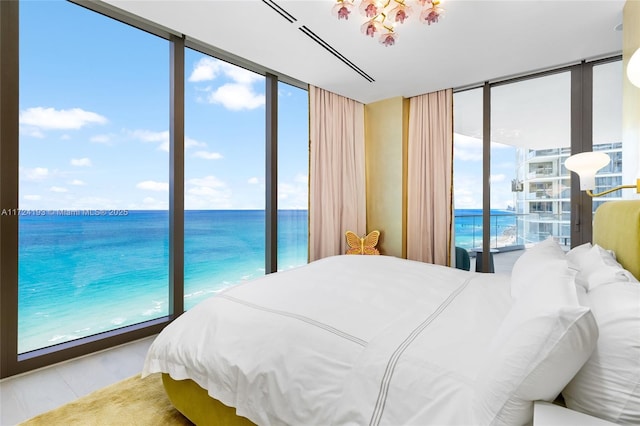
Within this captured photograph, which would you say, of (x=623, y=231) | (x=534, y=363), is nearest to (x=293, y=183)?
(x=623, y=231)

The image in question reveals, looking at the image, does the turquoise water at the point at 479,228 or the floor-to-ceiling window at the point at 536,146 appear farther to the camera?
the turquoise water at the point at 479,228

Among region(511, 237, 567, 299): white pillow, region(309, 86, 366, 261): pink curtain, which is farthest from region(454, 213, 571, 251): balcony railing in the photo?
region(511, 237, 567, 299): white pillow

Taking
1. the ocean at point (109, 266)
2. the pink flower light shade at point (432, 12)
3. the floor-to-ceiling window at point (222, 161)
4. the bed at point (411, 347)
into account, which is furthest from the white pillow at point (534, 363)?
the floor-to-ceiling window at point (222, 161)

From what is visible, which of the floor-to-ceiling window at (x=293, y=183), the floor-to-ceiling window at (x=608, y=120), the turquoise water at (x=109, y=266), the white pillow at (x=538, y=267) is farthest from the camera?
the floor-to-ceiling window at (x=293, y=183)

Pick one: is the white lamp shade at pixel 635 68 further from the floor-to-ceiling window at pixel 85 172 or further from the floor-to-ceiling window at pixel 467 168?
the floor-to-ceiling window at pixel 85 172

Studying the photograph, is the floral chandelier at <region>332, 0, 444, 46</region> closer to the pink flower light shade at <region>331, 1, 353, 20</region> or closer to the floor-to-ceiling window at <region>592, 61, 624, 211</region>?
the pink flower light shade at <region>331, 1, 353, 20</region>

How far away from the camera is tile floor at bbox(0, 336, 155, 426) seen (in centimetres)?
160

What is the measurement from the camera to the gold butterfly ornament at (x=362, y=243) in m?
3.81

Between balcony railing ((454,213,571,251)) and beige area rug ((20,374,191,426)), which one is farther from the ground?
balcony railing ((454,213,571,251))

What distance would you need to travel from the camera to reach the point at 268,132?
3.36 metres

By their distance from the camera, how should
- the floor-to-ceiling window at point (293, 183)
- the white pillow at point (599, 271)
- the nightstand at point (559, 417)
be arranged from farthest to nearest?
the floor-to-ceiling window at point (293, 183) → the white pillow at point (599, 271) → the nightstand at point (559, 417)

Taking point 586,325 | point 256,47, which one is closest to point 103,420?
point 586,325

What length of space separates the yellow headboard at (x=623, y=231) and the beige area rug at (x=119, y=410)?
7.18 feet

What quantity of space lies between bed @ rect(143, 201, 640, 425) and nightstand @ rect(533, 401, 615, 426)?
0.03 m
